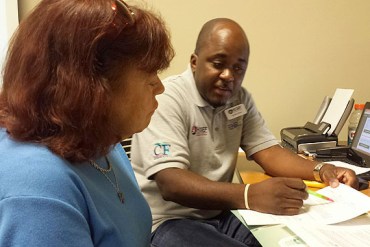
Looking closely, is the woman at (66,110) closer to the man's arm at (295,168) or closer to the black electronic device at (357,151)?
the man's arm at (295,168)

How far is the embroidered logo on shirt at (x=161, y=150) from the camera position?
1.25 meters

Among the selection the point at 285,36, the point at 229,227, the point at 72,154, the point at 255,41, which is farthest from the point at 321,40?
the point at 72,154

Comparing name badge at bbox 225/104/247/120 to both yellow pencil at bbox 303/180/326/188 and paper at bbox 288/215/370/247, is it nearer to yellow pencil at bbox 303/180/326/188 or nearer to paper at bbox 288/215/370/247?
yellow pencil at bbox 303/180/326/188

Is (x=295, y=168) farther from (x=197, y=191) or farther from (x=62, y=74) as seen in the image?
(x=62, y=74)

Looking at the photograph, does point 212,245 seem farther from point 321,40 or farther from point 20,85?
point 321,40

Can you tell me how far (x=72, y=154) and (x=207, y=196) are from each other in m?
0.62

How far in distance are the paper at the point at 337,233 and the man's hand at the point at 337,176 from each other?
0.99 ft

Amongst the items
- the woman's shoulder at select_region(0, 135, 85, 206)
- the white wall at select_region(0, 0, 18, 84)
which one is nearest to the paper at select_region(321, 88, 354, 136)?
the woman's shoulder at select_region(0, 135, 85, 206)

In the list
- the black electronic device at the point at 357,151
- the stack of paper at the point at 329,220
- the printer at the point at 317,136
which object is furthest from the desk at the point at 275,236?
the printer at the point at 317,136

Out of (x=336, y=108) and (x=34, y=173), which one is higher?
(x=34, y=173)

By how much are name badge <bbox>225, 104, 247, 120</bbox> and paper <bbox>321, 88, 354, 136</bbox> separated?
61 cm

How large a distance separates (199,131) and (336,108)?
95 centimetres

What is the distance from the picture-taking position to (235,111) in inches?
61.0

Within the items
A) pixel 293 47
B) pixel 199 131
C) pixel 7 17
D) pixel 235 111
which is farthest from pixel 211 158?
pixel 7 17
